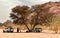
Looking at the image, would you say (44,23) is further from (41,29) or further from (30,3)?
(30,3)

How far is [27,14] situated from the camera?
20.6 m

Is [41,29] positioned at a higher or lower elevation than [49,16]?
lower

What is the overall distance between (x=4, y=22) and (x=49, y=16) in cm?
441

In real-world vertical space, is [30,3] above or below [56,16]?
above

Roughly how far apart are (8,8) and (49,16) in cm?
401

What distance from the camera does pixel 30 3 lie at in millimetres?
19531

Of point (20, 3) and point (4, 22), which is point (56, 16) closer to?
point (20, 3)

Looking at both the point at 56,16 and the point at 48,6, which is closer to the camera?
the point at 56,16

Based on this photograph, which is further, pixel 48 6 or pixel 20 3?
pixel 48 6

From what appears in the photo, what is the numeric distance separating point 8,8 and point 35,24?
313 centimetres

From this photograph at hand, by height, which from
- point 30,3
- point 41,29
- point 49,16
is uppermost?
point 30,3

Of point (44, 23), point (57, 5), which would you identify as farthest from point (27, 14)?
point (57, 5)

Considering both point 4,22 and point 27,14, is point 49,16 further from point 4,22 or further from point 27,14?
point 4,22

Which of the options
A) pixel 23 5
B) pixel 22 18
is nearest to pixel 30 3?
pixel 23 5
